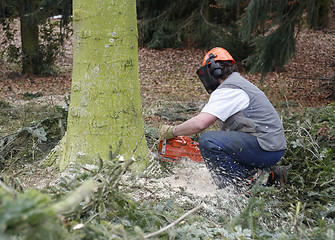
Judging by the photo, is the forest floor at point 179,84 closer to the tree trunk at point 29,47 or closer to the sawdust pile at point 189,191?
the sawdust pile at point 189,191

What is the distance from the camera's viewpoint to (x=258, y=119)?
10.5 feet

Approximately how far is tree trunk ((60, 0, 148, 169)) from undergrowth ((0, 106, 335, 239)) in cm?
66

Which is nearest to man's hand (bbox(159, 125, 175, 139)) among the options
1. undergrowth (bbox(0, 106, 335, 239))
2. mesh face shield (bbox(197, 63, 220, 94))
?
mesh face shield (bbox(197, 63, 220, 94))

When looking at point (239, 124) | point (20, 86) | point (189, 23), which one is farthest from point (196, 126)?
point (189, 23)

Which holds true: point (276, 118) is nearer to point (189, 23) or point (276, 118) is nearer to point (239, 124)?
point (239, 124)

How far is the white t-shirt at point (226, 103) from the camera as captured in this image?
10.3 ft

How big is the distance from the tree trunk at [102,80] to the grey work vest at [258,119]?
948 millimetres

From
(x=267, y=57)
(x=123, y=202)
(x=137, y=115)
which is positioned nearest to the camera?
(x=123, y=202)

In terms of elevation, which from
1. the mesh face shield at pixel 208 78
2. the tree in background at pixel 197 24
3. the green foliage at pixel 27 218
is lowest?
the tree in background at pixel 197 24

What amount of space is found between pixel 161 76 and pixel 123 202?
9767 millimetres

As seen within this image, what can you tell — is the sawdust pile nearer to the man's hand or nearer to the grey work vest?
the man's hand

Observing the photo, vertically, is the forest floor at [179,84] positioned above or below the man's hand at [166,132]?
below

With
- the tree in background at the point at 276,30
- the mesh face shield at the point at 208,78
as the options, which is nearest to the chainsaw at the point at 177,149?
the mesh face shield at the point at 208,78

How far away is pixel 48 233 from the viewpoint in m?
1.07
